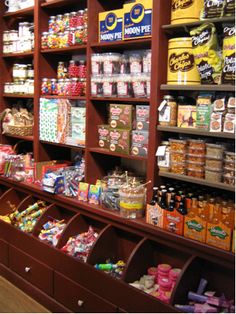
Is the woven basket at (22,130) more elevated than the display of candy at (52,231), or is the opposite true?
the woven basket at (22,130)

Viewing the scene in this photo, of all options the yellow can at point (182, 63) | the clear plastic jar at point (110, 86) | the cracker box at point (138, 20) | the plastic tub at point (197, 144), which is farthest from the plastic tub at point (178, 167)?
the cracker box at point (138, 20)

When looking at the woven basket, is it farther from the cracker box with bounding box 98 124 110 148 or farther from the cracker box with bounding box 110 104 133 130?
the cracker box with bounding box 110 104 133 130

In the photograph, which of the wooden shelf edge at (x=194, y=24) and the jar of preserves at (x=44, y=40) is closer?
the wooden shelf edge at (x=194, y=24)

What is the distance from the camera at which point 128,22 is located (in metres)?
2.71

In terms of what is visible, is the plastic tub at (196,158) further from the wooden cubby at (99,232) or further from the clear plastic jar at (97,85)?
the clear plastic jar at (97,85)

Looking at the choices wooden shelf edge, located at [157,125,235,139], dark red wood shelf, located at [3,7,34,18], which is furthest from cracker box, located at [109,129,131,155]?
dark red wood shelf, located at [3,7,34,18]

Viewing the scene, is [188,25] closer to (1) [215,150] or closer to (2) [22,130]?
(1) [215,150]

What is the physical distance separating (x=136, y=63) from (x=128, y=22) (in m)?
0.27

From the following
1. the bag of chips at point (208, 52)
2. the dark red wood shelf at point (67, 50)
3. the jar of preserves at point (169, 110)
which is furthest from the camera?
the dark red wood shelf at point (67, 50)

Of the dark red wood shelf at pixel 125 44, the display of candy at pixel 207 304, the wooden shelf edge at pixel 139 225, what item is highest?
the dark red wood shelf at pixel 125 44

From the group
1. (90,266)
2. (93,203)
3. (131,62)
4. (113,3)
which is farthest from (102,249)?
(113,3)

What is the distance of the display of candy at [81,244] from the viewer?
9.40ft

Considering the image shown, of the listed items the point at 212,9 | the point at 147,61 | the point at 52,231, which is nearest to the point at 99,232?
the point at 52,231

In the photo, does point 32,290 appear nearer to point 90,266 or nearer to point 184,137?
point 90,266
